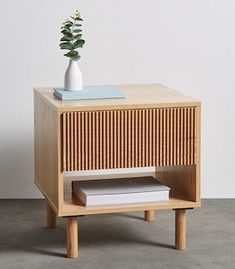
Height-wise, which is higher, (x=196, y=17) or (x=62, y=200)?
(x=196, y=17)

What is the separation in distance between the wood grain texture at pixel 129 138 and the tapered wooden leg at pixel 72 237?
0.19m

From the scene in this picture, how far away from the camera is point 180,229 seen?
3008 mm

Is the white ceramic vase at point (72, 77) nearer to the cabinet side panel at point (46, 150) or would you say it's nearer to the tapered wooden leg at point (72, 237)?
the cabinet side panel at point (46, 150)

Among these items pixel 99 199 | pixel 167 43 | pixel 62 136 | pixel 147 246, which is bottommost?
pixel 147 246

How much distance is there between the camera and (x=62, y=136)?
2822 millimetres

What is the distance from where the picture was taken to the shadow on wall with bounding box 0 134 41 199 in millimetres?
3682

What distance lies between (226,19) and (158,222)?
3.04 ft

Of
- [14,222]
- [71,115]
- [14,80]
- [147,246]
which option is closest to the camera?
[71,115]

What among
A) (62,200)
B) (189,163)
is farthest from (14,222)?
(189,163)

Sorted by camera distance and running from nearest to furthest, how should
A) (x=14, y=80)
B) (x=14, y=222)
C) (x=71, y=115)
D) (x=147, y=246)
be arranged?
(x=71, y=115)
(x=147, y=246)
(x=14, y=222)
(x=14, y=80)

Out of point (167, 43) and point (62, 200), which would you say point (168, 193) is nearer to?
point (62, 200)

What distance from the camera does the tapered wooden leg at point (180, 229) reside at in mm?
3006

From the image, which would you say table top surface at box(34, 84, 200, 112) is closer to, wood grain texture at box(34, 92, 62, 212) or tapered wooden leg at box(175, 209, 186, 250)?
wood grain texture at box(34, 92, 62, 212)

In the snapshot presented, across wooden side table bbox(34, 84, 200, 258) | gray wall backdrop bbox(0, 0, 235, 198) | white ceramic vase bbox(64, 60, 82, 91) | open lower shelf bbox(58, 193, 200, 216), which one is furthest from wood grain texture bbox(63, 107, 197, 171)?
gray wall backdrop bbox(0, 0, 235, 198)
